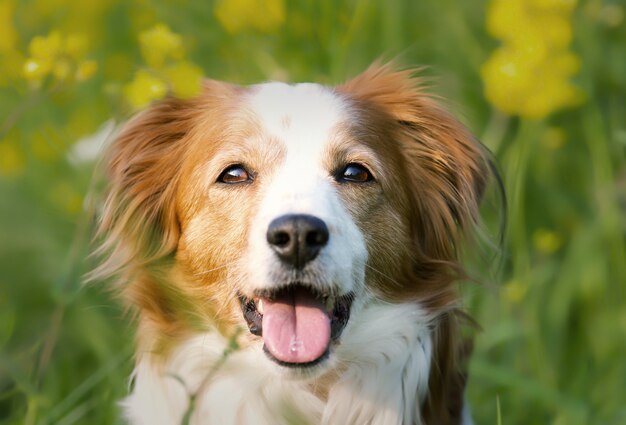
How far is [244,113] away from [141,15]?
8.53ft

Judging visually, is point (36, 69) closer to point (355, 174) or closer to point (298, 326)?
point (355, 174)

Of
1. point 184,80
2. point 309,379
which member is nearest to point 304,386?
point 309,379

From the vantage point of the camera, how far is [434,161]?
379 cm

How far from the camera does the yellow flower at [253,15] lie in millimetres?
5293

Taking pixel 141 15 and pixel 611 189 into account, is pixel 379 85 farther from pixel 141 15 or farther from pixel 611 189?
pixel 141 15

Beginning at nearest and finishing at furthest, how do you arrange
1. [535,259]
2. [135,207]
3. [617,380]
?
1. [135,207]
2. [617,380]
3. [535,259]

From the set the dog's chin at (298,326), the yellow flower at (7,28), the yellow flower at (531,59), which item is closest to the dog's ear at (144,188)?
the dog's chin at (298,326)

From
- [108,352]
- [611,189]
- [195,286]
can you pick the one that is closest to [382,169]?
[195,286]

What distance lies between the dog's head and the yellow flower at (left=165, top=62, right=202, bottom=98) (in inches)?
4.2

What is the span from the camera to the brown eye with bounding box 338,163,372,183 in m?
3.44

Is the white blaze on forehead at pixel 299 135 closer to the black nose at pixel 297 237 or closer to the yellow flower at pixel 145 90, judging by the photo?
the black nose at pixel 297 237

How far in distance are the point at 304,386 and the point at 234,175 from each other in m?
0.75

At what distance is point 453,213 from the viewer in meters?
3.78

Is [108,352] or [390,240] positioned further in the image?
[108,352]
